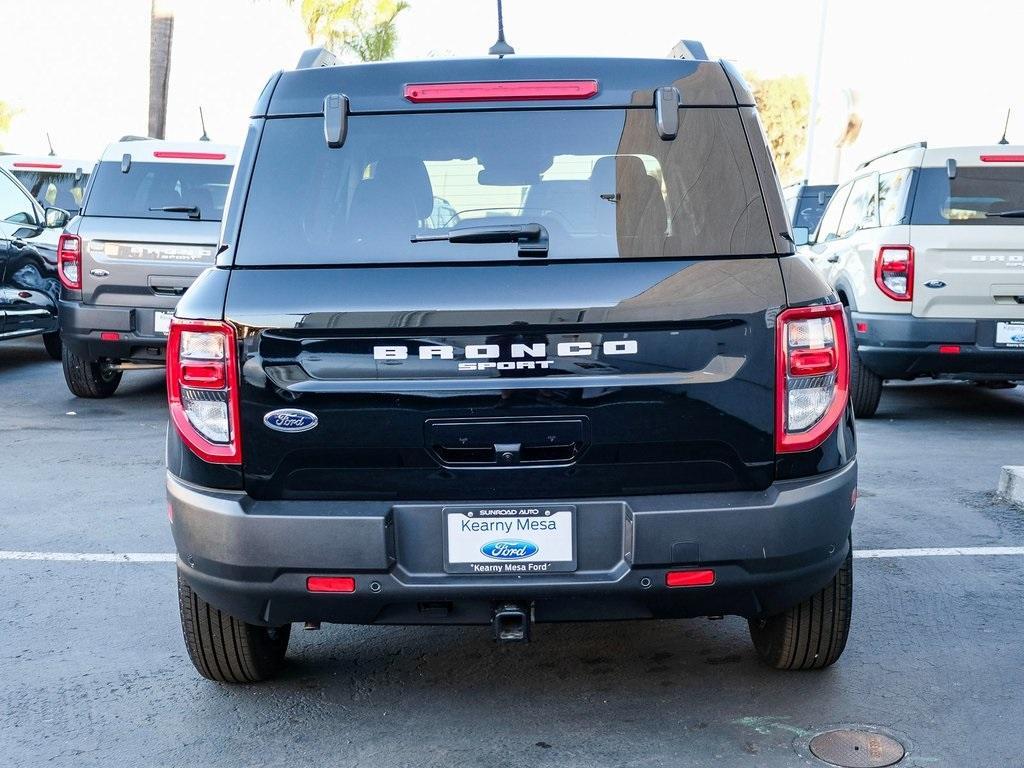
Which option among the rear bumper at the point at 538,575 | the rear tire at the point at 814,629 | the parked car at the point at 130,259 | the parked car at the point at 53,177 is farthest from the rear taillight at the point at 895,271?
the parked car at the point at 53,177

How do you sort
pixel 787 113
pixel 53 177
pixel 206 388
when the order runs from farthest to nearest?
1. pixel 787 113
2. pixel 53 177
3. pixel 206 388

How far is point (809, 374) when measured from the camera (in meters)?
3.16

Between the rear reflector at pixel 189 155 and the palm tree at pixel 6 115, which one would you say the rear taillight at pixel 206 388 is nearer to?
the rear reflector at pixel 189 155

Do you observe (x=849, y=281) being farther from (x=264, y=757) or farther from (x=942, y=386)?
(x=264, y=757)

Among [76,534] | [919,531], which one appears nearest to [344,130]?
[76,534]

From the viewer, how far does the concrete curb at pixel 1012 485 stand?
617 cm

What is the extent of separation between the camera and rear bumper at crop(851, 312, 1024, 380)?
815 centimetres

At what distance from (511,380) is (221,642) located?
1.30 meters

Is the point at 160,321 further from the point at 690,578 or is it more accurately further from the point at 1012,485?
the point at 690,578

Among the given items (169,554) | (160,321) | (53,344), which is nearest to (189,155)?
(160,321)

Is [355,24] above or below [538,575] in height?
above

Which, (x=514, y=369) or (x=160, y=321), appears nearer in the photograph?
(x=514, y=369)

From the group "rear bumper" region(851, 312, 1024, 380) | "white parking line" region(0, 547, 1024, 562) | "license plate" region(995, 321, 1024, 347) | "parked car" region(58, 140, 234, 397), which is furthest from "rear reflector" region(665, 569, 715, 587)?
"parked car" region(58, 140, 234, 397)

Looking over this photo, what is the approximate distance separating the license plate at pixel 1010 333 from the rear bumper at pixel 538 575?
547cm
